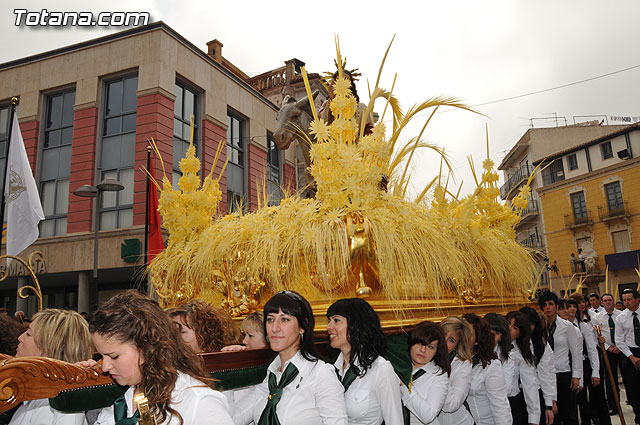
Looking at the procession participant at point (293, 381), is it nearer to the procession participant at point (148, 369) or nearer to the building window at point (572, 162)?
the procession participant at point (148, 369)

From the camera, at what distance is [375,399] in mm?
2580

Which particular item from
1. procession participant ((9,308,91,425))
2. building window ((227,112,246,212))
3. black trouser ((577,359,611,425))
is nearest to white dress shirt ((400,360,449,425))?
procession participant ((9,308,91,425))

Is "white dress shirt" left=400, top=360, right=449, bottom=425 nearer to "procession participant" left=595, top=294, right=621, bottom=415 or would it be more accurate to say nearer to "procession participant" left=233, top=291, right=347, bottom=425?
"procession participant" left=233, top=291, right=347, bottom=425

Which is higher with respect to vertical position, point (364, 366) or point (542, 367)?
point (364, 366)

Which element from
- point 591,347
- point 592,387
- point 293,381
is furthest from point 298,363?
point 592,387

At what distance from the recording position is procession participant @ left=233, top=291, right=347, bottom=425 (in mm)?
2199

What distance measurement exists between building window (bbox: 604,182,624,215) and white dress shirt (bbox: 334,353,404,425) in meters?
29.3

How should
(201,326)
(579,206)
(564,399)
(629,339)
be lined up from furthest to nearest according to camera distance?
(579,206) → (629,339) → (564,399) → (201,326)

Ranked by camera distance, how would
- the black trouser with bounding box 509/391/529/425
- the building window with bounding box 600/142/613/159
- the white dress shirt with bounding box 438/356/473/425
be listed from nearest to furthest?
the white dress shirt with bounding box 438/356/473/425
the black trouser with bounding box 509/391/529/425
the building window with bounding box 600/142/613/159

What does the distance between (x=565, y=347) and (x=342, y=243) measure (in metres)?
3.99

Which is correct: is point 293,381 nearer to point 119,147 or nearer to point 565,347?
point 565,347

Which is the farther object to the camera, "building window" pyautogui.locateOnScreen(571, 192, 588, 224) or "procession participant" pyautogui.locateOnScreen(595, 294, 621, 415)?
"building window" pyautogui.locateOnScreen(571, 192, 588, 224)

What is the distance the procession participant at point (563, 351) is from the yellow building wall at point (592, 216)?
2333cm

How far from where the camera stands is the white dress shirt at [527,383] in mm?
4289
